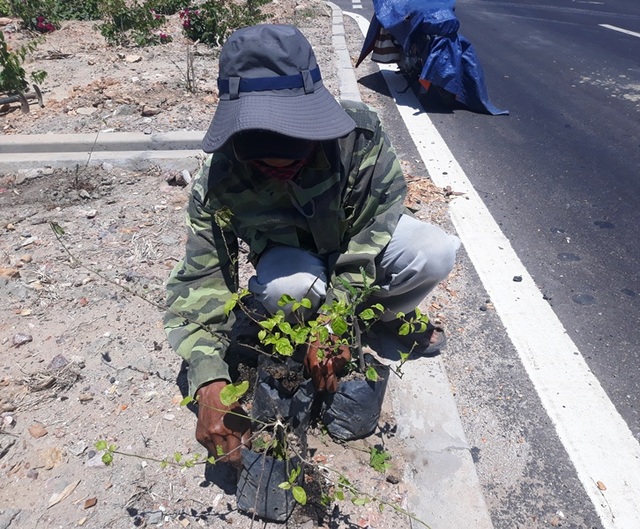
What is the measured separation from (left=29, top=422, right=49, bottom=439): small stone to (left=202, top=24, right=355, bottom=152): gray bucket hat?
127cm

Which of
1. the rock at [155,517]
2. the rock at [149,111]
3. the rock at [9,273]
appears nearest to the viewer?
the rock at [155,517]

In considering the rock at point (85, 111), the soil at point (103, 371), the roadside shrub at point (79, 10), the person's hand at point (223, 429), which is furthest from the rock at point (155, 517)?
the roadside shrub at point (79, 10)

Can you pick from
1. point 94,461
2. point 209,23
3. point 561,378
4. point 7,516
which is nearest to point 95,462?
point 94,461

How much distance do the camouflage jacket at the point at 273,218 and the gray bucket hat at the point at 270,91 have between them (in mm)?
233

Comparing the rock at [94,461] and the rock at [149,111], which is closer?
the rock at [94,461]

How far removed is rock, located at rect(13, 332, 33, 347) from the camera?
2465 millimetres

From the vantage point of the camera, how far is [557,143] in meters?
4.78

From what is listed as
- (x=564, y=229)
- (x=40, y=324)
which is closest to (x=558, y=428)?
(x=564, y=229)

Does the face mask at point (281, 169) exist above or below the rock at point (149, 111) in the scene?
above

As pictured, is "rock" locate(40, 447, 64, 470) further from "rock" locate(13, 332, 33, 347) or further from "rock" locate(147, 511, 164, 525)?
"rock" locate(13, 332, 33, 347)

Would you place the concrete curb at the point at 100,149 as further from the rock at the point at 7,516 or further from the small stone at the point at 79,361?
the rock at the point at 7,516

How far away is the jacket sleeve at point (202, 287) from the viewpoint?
195 centimetres

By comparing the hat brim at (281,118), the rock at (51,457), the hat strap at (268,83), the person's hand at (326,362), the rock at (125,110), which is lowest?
the rock at (51,457)

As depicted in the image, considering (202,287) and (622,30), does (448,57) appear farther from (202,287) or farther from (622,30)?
(622,30)
